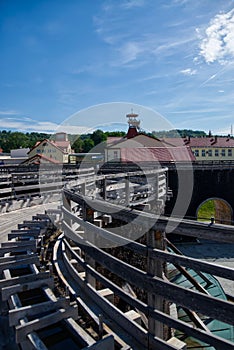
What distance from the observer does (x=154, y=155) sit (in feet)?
97.3

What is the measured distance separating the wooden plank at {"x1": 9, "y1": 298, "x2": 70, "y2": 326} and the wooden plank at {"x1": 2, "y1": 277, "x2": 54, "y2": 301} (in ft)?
1.15

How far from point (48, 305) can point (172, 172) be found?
18.3 m

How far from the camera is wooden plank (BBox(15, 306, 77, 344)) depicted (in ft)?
6.82

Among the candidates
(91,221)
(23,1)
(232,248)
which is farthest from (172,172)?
(91,221)

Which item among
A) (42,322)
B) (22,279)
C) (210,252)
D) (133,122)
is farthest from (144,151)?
(42,322)

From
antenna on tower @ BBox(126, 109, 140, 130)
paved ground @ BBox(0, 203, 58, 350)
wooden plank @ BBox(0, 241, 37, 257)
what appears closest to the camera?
paved ground @ BBox(0, 203, 58, 350)

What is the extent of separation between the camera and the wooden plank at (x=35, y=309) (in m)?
2.22

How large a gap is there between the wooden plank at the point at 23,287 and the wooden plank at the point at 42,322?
51cm

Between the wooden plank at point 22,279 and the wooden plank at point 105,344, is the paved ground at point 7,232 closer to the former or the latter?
the wooden plank at point 22,279

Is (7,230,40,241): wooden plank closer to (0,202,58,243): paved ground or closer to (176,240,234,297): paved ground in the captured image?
(0,202,58,243): paved ground

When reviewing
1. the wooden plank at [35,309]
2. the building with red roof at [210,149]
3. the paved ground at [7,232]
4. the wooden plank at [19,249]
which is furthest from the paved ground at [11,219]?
the building with red roof at [210,149]

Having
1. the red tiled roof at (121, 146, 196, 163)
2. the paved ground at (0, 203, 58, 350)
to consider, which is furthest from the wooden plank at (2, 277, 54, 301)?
the red tiled roof at (121, 146, 196, 163)

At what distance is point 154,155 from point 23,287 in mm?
27537

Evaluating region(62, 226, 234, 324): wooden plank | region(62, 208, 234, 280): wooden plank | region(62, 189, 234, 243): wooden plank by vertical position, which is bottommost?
region(62, 226, 234, 324): wooden plank
